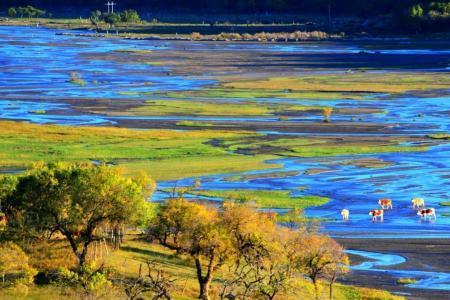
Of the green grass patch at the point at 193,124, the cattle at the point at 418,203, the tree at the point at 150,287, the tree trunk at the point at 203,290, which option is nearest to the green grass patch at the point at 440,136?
the green grass patch at the point at 193,124

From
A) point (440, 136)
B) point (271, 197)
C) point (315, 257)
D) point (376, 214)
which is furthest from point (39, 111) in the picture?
point (315, 257)

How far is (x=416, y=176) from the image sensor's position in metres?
56.8

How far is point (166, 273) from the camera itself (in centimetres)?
3622

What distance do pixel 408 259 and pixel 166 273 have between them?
352 inches

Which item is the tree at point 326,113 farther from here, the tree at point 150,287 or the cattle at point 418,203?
the tree at point 150,287

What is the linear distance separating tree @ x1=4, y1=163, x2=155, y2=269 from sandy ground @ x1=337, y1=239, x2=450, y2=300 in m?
7.53

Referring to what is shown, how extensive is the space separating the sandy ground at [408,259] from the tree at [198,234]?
5.38 m

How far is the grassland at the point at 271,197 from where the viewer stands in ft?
161

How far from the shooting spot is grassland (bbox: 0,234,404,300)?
33.5 m

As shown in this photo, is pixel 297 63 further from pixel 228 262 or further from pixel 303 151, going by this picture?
pixel 228 262

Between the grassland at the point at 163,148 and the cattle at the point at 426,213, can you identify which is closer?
the cattle at the point at 426,213

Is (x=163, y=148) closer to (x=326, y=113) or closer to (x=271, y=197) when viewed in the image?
(x=271, y=197)

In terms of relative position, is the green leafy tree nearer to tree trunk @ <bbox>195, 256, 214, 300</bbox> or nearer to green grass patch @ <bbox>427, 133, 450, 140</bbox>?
green grass patch @ <bbox>427, 133, 450, 140</bbox>

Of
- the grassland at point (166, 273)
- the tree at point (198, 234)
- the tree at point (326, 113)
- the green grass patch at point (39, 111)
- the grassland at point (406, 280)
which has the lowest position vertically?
the green grass patch at point (39, 111)
